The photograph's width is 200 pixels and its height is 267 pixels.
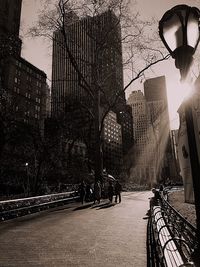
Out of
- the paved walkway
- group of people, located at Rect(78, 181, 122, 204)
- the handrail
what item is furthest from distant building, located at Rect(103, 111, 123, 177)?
the handrail

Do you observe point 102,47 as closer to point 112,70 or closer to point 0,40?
point 112,70

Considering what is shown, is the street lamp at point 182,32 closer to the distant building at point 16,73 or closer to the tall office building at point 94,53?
the distant building at point 16,73

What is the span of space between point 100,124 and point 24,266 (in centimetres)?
2114

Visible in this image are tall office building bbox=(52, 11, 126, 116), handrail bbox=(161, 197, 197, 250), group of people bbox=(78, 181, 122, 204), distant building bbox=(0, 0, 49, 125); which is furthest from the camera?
tall office building bbox=(52, 11, 126, 116)

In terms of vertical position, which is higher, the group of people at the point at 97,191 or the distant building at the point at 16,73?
the distant building at the point at 16,73

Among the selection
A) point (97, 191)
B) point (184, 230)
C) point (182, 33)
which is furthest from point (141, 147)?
point (182, 33)

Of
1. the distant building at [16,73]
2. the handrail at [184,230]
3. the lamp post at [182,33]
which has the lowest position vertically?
the handrail at [184,230]

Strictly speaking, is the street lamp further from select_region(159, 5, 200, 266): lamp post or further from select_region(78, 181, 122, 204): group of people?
select_region(78, 181, 122, 204): group of people

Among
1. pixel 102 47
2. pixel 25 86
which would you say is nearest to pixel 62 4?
pixel 102 47

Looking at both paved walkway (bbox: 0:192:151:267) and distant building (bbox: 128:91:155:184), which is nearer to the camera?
paved walkway (bbox: 0:192:151:267)

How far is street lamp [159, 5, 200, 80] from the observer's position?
3.03 m

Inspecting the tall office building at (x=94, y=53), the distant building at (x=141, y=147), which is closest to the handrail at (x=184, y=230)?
the tall office building at (x=94, y=53)

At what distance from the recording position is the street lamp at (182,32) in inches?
119

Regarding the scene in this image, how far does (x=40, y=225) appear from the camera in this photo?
31.7 feet
